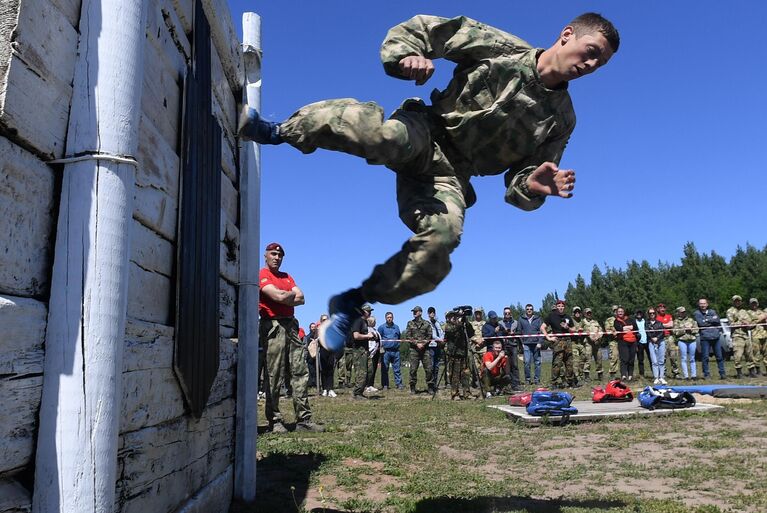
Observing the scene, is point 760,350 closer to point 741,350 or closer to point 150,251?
point 741,350

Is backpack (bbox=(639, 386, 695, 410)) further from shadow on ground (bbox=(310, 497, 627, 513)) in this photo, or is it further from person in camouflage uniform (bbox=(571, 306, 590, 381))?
person in camouflage uniform (bbox=(571, 306, 590, 381))

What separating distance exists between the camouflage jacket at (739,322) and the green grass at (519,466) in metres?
7.91

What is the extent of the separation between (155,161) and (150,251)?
0.38 m

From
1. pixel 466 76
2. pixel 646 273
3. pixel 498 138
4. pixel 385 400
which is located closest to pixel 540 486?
pixel 498 138

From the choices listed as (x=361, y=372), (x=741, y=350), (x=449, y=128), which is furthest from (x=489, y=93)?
(x=741, y=350)

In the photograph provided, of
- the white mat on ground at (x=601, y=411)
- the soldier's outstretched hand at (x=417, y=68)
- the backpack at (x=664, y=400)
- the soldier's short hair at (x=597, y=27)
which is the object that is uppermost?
the soldier's short hair at (x=597, y=27)

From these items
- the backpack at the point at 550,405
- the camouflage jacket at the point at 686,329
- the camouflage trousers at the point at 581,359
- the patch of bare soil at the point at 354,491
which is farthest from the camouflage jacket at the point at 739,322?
the patch of bare soil at the point at 354,491

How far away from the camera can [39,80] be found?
1.53 metres

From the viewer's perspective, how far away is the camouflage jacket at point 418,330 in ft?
48.6

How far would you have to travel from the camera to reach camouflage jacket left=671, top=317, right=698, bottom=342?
15102 millimetres

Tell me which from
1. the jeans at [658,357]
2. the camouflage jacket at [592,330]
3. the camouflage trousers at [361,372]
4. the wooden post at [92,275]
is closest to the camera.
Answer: the wooden post at [92,275]

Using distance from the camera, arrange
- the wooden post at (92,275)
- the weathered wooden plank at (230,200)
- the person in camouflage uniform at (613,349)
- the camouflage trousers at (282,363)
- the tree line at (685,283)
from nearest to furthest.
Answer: the wooden post at (92,275)
the weathered wooden plank at (230,200)
the camouflage trousers at (282,363)
the person in camouflage uniform at (613,349)
the tree line at (685,283)

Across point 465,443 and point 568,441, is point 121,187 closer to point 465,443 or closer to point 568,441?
point 465,443

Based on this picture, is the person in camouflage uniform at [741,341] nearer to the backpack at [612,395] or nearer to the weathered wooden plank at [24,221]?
the backpack at [612,395]
